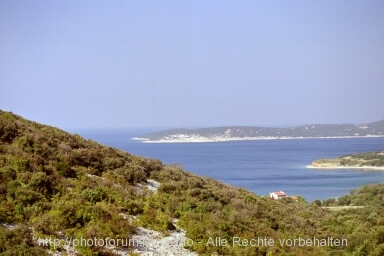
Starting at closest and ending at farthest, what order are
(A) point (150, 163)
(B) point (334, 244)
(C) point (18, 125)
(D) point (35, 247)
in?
(D) point (35, 247)
(B) point (334, 244)
(C) point (18, 125)
(A) point (150, 163)

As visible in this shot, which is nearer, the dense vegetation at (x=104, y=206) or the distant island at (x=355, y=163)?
the dense vegetation at (x=104, y=206)

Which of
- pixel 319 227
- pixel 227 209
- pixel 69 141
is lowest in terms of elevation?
pixel 319 227

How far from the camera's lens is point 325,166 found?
382ft

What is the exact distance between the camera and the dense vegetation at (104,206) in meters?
8.57

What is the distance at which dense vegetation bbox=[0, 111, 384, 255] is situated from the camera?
857 centimetres

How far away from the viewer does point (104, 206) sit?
9.98 m

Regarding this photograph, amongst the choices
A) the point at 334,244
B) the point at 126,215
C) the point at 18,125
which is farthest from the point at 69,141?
the point at 334,244

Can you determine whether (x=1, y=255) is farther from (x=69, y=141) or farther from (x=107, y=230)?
(x=69, y=141)

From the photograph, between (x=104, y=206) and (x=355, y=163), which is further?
(x=355, y=163)

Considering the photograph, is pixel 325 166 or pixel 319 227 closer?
pixel 319 227

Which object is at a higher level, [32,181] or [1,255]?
[32,181]

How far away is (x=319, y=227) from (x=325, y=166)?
10770 centimetres

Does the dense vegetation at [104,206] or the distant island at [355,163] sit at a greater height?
the dense vegetation at [104,206]

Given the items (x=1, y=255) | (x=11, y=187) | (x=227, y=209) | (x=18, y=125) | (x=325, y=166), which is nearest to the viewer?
(x=1, y=255)
